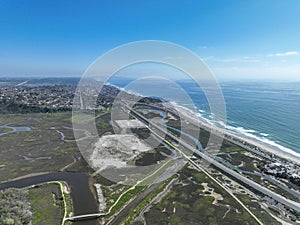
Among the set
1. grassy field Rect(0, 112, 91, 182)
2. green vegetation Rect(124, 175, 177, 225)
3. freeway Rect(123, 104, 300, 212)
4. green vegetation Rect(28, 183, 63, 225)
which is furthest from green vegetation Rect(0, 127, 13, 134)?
green vegetation Rect(124, 175, 177, 225)

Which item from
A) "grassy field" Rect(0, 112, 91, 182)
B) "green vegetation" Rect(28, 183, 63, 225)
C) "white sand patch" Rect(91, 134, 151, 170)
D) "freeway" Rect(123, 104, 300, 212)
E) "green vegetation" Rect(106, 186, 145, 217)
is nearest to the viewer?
"green vegetation" Rect(28, 183, 63, 225)

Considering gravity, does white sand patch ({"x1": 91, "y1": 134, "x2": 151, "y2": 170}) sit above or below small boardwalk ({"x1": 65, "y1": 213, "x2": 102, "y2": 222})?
above

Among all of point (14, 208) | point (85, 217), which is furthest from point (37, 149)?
point (85, 217)

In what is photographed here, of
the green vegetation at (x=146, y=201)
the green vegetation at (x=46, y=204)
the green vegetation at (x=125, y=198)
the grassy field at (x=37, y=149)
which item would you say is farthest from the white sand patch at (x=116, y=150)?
the green vegetation at (x=146, y=201)

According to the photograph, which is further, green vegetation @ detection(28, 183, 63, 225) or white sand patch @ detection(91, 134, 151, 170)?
white sand patch @ detection(91, 134, 151, 170)

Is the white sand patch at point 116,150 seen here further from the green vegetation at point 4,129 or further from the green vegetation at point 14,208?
the green vegetation at point 4,129

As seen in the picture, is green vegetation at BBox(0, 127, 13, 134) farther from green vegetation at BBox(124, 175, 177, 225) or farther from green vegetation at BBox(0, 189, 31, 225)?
green vegetation at BBox(124, 175, 177, 225)

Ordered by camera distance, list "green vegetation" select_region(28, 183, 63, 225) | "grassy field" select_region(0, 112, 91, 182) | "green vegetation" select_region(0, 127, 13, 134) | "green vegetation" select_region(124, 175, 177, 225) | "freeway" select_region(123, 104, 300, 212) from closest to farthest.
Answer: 1. "green vegetation" select_region(28, 183, 63, 225)
2. "green vegetation" select_region(124, 175, 177, 225)
3. "freeway" select_region(123, 104, 300, 212)
4. "grassy field" select_region(0, 112, 91, 182)
5. "green vegetation" select_region(0, 127, 13, 134)
